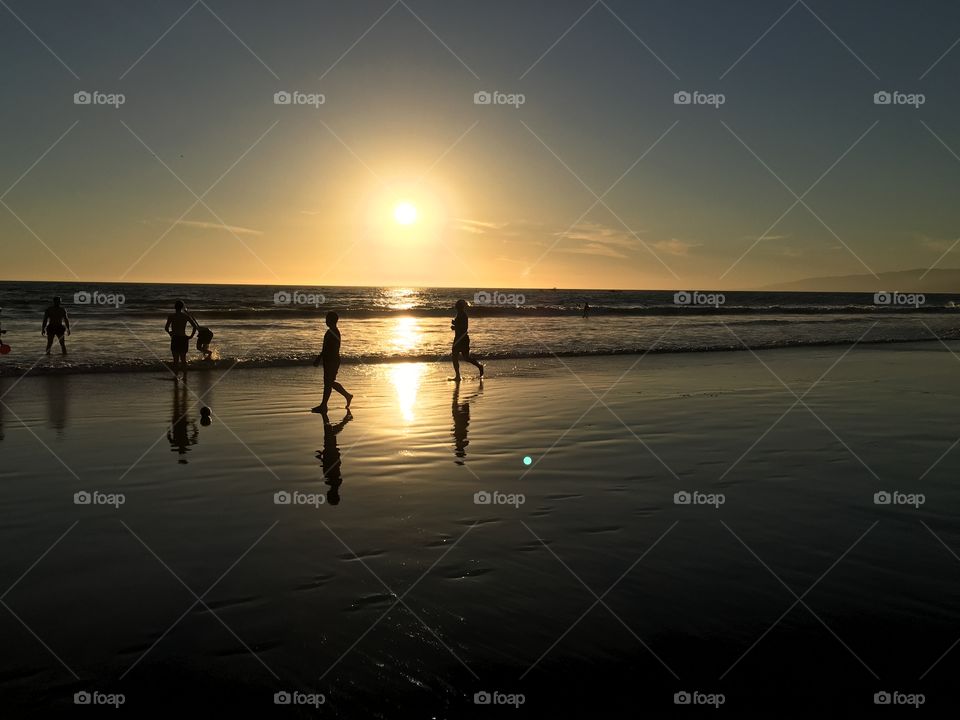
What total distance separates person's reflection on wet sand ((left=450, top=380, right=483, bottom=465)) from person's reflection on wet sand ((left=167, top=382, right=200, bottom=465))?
3839 mm

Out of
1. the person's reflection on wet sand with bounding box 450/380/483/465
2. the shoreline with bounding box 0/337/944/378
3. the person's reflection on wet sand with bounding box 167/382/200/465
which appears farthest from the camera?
the shoreline with bounding box 0/337/944/378

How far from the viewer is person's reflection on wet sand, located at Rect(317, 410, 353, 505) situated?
28.6ft

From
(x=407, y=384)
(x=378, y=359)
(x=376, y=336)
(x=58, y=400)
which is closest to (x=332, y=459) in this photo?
(x=58, y=400)

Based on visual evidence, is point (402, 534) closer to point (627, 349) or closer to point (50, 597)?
point (50, 597)

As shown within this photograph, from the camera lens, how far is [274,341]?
34.3 meters

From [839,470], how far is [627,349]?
22.5 meters

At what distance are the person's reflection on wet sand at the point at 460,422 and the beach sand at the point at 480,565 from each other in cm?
14

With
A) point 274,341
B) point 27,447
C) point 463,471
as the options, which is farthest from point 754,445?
point 274,341

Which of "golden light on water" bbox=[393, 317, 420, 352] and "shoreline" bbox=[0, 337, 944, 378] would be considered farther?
"golden light on water" bbox=[393, 317, 420, 352]

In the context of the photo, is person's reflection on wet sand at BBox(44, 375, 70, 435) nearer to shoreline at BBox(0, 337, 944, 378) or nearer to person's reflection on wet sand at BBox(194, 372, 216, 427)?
shoreline at BBox(0, 337, 944, 378)

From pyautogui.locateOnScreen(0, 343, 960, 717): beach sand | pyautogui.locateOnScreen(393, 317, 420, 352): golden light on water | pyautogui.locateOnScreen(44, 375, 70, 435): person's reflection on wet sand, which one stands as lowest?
pyautogui.locateOnScreen(0, 343, 960, 717): beach sand

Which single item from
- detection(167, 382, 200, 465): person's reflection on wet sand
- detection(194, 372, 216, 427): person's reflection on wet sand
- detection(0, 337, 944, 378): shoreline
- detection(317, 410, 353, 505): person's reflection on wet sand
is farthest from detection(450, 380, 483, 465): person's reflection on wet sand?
detection(0, 337, 944, 378): shoreline

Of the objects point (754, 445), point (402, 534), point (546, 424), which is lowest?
point (402, 534)

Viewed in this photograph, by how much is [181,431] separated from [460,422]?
189 inches
